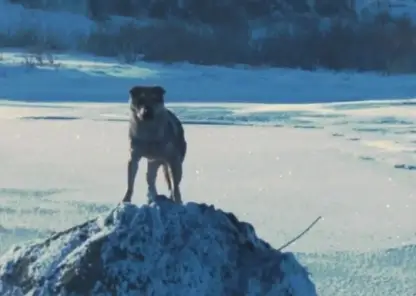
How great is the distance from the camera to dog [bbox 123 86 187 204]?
4.64 meters

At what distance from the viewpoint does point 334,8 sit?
34000 millimetres

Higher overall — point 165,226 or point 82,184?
point 165,226

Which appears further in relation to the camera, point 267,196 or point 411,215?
point 267,196

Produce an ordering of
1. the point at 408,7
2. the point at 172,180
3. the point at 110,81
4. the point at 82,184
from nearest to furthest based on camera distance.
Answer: the point at 172,180, the point at 82,184, the point at 110,81, the point at 408,7

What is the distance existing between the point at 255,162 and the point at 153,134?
4442mm

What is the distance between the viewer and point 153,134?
15.6ft

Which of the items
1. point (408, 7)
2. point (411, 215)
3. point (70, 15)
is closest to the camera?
point (411, 215)

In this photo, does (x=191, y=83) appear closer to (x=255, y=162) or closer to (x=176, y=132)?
(x=255, y=162)

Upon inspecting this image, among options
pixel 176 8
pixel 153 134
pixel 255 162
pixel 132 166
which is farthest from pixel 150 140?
pixel 176 8

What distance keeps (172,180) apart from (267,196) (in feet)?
7.77

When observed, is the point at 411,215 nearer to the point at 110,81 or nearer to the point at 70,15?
the point at 110,81

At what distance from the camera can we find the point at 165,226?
286 centimetres

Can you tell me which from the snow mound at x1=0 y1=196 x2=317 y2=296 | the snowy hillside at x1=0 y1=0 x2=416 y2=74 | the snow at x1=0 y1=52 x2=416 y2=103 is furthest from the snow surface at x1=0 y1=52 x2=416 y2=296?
the snowy hillside at x1=0 y1=0 x2=416 y2=74

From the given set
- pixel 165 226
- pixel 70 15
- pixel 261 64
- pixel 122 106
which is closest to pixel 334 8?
pixel 70 15
